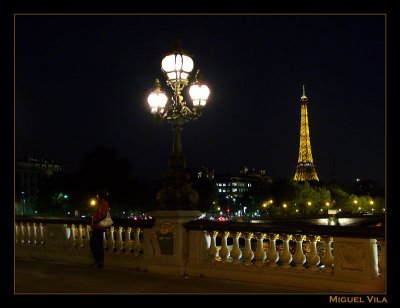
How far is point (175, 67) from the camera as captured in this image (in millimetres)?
14016

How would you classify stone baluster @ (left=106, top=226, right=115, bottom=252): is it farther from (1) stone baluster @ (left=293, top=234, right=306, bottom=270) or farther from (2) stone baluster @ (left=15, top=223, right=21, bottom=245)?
(1) stone baluster @ (left=293, top=234, right=306, bottom=270)

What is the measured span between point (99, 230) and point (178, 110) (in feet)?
10.2

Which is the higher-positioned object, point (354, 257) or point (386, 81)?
point (386, 81)

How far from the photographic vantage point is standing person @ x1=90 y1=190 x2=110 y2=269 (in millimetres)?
13367

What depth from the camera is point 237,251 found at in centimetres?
1203

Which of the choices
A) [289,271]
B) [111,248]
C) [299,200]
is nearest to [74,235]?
[111,248]

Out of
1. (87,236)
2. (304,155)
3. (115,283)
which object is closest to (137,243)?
(87,236)

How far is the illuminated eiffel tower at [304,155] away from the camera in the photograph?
6223 inches

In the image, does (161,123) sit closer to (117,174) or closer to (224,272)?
(224,272)

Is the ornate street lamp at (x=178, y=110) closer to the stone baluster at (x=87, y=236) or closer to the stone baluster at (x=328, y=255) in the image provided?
the stone baluster at (x=87, y=236)

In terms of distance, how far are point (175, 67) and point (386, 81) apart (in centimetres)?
574

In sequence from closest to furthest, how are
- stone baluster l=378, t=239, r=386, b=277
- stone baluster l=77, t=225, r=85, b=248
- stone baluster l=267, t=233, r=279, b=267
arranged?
1. stone baluster l=378, t=239, r=386, b=277
2. stone baluster l=267, t=233, r=279, b=267
3. stone baluster l=77, t=225, r=85, b=248

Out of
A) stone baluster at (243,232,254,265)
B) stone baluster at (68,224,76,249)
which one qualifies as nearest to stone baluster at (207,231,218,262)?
stone baluster at (243,232,254,265)

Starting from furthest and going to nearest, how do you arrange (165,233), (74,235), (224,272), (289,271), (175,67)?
1. (74,235)
2. (175,67)
3. (165,233)
4. (224,272)
5. (289,271)
